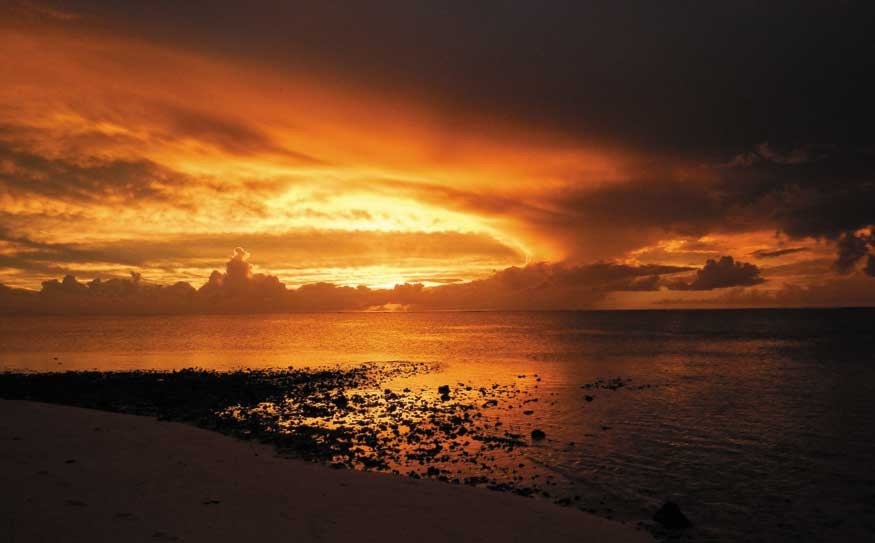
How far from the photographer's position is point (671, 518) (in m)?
16.3

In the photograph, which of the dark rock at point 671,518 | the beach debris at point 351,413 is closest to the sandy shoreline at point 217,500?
the dark rock at point 671,518

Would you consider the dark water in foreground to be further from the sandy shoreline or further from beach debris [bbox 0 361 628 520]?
the sandy shoreline

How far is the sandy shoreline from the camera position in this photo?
11797 mm

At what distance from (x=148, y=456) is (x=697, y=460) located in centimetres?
2311

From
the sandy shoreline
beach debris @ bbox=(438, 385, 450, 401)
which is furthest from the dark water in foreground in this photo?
the sandy shoreline

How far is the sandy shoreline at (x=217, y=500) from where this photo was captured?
11.8 m

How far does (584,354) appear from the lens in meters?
83.8

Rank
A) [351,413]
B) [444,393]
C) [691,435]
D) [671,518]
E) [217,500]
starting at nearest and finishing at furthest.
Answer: [217,500] → [671,518] → [691,435] → [351,413] → [444,393]

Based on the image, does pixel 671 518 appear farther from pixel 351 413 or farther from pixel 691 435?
pixel 351 413

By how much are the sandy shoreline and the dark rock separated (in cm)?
137

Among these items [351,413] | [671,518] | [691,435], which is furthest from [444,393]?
[671,518]

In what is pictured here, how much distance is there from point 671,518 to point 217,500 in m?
13.8

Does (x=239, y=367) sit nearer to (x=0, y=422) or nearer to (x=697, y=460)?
(x=0, y=422)

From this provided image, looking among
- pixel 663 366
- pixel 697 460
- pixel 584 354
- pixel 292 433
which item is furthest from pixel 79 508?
pixel 584 354
